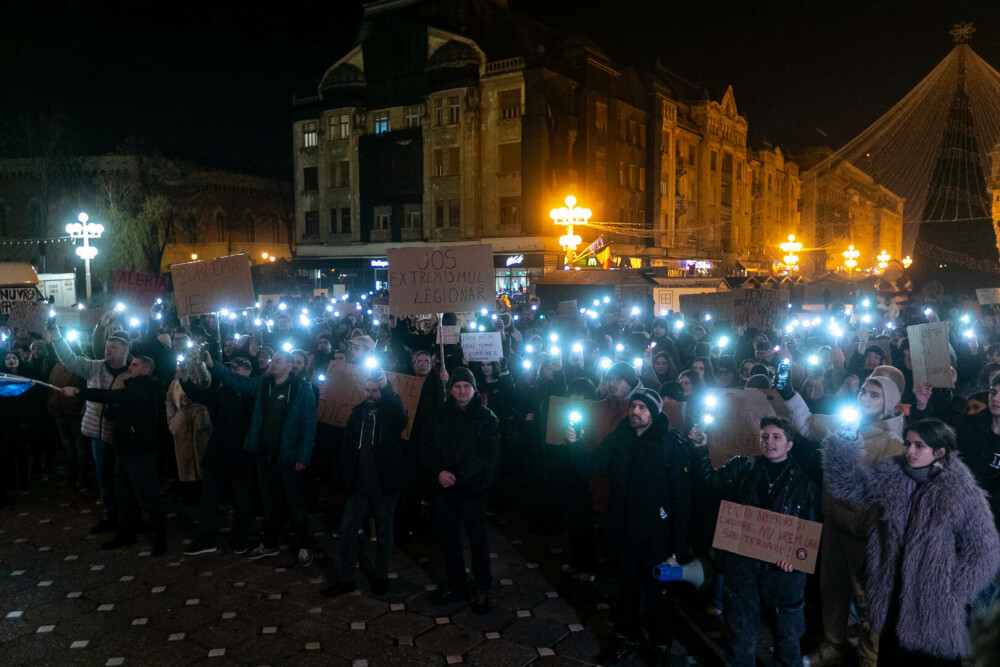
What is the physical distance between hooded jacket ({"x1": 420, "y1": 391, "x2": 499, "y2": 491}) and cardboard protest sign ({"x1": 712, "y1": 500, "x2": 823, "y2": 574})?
78.4 inches

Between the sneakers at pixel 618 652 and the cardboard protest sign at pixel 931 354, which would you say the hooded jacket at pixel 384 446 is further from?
the cardboard protest sign at pixel 931 354

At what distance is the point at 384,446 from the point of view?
5973 millimetres

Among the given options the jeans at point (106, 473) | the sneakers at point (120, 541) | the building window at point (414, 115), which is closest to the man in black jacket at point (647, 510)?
the sneakers at point (120, 541)

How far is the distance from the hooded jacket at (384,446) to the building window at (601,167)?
35.5 meters

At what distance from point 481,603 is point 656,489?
1.94 meters

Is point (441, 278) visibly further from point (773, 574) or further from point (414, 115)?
point (414, 115)

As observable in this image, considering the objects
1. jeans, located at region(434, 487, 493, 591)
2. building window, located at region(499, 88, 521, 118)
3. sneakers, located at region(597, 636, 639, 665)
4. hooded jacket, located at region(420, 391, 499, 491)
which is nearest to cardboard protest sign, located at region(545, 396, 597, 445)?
hooded jacket, located at region(420, 391, 499, 491)

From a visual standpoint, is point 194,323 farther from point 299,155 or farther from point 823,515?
point 299,155

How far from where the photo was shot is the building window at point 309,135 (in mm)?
43906

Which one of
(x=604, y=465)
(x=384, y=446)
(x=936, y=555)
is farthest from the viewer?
(x=384, y=446)

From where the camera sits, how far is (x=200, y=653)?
5.16 meters

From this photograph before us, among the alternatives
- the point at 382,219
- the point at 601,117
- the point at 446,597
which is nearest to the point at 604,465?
the point at 446,597

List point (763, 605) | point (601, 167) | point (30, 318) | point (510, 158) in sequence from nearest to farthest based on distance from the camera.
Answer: point (763, 605), point (30, 318), point (510, 158), point (601, 167)

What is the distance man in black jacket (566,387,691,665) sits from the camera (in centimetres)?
482
